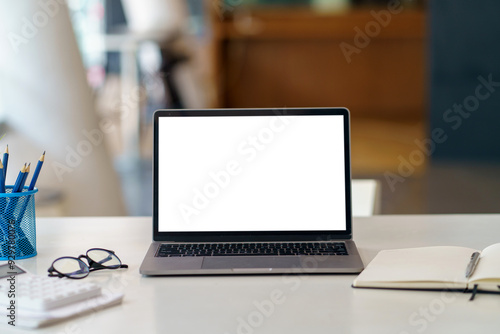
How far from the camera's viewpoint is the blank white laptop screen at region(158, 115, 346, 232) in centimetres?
126

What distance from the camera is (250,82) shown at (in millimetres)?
7410

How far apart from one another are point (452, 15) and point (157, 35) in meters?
2.37

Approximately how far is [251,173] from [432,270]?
0.38m

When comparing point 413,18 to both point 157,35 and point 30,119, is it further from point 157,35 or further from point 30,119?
point 30,119

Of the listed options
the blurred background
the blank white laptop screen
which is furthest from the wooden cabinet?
the blank white laptop screen

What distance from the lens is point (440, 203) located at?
4.01 meters

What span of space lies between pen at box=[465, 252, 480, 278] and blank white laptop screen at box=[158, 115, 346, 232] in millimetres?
239

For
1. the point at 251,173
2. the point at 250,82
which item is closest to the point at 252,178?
the point at 251,173

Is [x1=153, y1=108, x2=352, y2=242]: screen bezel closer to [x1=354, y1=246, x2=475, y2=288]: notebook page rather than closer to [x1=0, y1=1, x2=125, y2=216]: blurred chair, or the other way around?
[x1=354, y1=246, x2=475, y2=288]: notebook page

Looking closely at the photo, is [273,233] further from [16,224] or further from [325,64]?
[325,64]

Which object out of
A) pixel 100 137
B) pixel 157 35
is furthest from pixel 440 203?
pixel 157 35

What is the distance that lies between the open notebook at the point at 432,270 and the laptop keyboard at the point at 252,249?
9cm

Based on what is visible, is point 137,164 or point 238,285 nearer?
point 238,285

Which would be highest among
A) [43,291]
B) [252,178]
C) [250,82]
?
[252,178]
